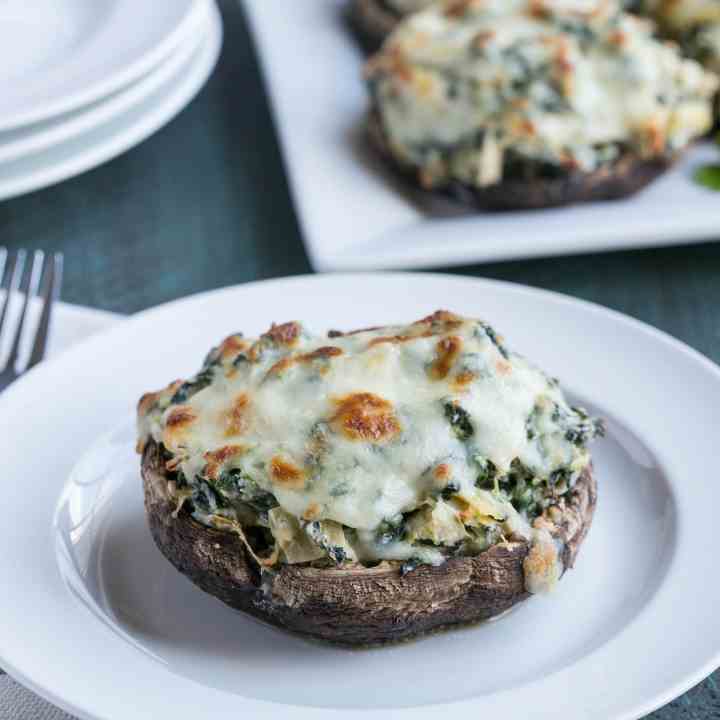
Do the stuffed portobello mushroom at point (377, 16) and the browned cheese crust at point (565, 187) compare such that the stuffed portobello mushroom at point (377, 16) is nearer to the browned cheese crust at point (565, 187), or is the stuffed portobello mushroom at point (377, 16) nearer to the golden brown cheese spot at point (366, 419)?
the browned cheese crust at point (565, 187)

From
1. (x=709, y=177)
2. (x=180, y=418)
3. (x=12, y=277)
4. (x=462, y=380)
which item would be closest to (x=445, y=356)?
(x=462, y=380)

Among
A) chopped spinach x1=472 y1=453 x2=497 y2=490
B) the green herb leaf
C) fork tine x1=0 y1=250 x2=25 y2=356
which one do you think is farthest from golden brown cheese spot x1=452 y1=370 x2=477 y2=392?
the green herb leaf

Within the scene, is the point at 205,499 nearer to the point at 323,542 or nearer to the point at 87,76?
the point at 323,542

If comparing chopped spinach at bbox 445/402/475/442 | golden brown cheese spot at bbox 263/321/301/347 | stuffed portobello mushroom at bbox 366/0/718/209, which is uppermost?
golden brown cheese spot at bbox 263/321/301/347

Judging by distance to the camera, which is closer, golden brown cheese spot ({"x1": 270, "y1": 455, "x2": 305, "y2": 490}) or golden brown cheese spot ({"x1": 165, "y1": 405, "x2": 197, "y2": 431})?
golden brown cheese spot ({"x1": 270, "y1": 455, "x2": 305, "y2": 490})

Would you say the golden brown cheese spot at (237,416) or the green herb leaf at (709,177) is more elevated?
the golden brown cheese spot at (237,416)

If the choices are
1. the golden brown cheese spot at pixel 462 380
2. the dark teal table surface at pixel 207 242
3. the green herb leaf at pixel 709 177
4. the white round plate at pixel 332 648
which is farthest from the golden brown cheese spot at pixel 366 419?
the green herb leaf at pixel 709 177

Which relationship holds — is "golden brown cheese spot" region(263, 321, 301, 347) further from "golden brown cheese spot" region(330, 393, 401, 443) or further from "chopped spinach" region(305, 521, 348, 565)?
"chopped spinach" region(305, 521, 348, 565)
